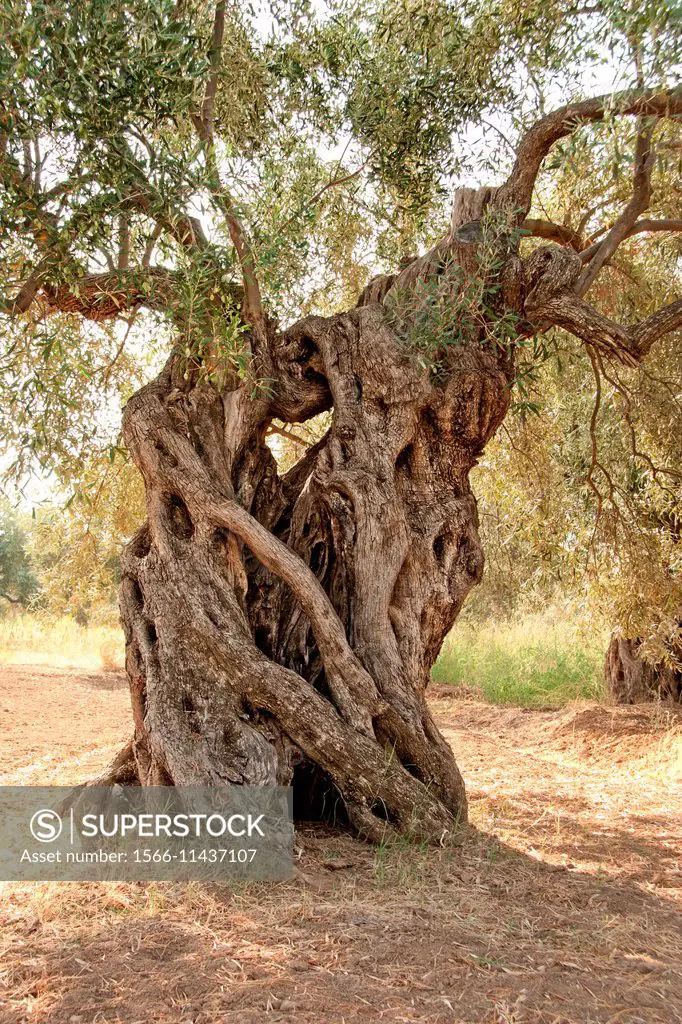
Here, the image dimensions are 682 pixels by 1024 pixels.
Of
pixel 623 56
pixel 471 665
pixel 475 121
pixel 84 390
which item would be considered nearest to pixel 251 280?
pixel 84 390

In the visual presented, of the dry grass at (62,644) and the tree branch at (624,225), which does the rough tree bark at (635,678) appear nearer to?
the tree branch at (624,225)

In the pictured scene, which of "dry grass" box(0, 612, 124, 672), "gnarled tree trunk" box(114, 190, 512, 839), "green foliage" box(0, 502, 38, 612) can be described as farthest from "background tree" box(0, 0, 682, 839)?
"green foliage" box(0, 502, 38, 612)

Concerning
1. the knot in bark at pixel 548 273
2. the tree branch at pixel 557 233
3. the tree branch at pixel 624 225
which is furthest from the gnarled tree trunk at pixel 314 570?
the tree branch at pixel 557 233

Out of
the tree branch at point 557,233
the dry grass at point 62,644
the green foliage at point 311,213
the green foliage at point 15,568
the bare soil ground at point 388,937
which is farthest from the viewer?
the green foliage at point 15,568

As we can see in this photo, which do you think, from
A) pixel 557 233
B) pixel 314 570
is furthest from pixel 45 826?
pixel 557 233

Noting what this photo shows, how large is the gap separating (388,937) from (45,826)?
2796 mm

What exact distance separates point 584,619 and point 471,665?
409cm

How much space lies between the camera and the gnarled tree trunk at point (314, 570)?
5.02 m

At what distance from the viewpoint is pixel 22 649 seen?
16.9 metres

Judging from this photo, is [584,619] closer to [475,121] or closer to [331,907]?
[475,121]

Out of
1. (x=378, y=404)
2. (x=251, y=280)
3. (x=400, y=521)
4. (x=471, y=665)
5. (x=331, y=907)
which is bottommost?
(x=331, y=907)

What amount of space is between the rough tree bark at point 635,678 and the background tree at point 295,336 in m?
5.52

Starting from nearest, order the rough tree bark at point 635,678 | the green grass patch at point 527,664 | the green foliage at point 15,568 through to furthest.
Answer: the rough tree bark at point 635,678, the green grass patch at point 527,664, the green foliage at point 15,568

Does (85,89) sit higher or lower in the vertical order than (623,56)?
lower
